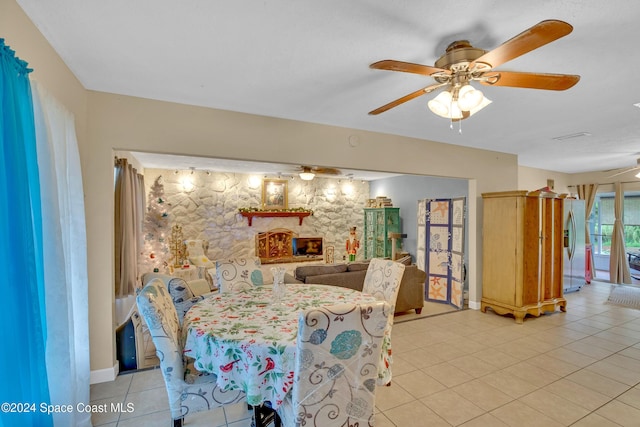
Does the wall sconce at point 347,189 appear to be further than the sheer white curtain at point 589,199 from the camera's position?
Yes

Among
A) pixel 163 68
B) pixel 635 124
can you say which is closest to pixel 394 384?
pixel 163 68

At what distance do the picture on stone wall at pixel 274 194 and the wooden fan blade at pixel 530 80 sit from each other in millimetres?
5414

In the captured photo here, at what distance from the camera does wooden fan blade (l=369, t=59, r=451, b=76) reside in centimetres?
148

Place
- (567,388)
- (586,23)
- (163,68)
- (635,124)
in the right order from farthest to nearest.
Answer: (635,124)
(567,388)
(163,68)
(586,23)

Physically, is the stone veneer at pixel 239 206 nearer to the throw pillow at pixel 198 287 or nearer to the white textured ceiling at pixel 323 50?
the throw pillow at pixel 198 287

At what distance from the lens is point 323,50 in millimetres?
1827

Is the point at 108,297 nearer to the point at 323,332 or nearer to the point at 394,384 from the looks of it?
the point at 323,332

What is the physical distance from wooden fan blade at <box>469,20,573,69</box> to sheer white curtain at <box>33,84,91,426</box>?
2.15 metres

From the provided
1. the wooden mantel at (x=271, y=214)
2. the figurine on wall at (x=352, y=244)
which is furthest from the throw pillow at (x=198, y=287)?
the figurine on wall at (x=352, y=244)

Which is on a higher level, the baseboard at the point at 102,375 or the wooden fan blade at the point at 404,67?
the wooden fan blade at the point at 404,67

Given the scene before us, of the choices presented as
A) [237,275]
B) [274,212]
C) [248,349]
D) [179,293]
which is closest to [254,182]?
[274,212]

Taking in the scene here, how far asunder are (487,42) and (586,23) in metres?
0.45

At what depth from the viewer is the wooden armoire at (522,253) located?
397 centimetres

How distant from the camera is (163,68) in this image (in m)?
2.09
